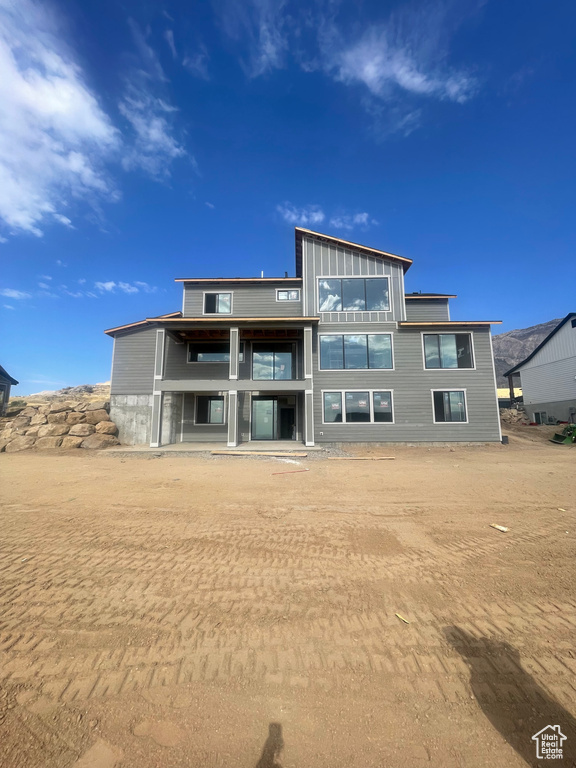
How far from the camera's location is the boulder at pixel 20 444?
45.6 ft

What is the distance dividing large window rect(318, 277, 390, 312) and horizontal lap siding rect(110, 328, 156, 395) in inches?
377

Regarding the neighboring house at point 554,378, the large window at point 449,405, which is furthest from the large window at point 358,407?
the neighboring house at point 554,378

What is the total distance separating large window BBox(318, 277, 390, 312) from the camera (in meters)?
16.5

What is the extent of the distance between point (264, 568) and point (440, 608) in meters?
1.77

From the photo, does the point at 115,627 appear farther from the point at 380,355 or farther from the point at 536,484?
the point at 380,355

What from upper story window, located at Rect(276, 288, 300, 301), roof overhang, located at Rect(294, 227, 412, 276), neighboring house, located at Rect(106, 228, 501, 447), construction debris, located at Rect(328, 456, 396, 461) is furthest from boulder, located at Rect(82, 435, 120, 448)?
roof overhang, located at Rect(294, 227, 412, 276)

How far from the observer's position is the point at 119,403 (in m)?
17.0

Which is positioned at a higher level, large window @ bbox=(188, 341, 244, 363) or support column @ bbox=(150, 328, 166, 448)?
large window @ bbox=(188, 341, 244, 363)

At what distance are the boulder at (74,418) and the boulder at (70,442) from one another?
1185 mm

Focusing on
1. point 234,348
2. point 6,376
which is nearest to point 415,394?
point 234,348

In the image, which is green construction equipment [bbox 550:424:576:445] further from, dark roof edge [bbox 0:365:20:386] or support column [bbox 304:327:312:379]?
dark roof edge [bbox 0:365:20:386]

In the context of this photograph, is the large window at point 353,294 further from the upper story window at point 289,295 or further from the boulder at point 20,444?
the boulder at point 20,444

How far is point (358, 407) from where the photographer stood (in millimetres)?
15633

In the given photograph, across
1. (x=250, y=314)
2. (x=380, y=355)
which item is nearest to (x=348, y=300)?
(x=380, y=355)
